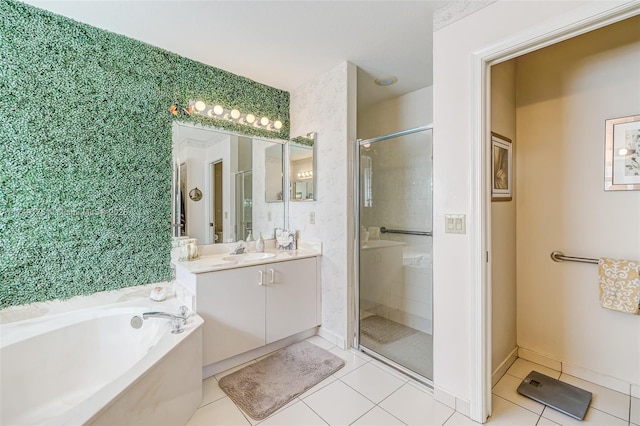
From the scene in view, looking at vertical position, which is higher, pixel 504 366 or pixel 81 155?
pixel 81 155

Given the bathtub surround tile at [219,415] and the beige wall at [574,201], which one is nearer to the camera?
the bathtub surround tile at [219,415]

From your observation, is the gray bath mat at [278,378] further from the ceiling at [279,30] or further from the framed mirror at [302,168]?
the ceiling at [279,30]

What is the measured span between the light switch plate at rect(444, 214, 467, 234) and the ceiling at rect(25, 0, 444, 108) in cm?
135

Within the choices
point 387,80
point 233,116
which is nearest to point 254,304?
point 233,116

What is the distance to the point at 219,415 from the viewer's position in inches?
65.6

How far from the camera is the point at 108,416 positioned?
1088 mm

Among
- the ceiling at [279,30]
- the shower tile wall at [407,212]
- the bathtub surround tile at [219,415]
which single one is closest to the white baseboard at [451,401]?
the shower tile wall at [407,212]

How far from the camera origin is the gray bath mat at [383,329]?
2.52m

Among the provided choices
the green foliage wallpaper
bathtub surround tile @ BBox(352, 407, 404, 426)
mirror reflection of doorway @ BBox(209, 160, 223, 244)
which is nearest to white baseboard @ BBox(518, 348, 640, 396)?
bathtub surround tile @ BBox(352, 407, 404, 426)

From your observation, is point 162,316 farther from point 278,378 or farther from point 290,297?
point 290,297

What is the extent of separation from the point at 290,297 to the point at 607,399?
2.26 meters

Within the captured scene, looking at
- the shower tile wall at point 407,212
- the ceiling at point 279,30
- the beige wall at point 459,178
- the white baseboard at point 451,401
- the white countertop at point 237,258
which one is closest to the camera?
the beige wall at point 459,178

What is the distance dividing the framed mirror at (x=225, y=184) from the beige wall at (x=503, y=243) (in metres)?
2.00

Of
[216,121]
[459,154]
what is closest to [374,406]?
[459,154]
